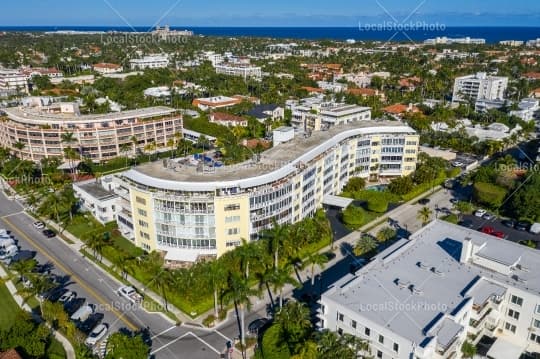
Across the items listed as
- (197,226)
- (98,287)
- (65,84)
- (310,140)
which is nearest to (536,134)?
(310,140)

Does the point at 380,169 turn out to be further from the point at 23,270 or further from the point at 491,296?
the point at 23,270

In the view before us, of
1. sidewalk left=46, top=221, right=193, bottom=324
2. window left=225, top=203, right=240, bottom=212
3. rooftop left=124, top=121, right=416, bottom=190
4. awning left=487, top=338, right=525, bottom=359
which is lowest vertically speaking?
sidewalk left=46, top=221, right=193, bottom=324

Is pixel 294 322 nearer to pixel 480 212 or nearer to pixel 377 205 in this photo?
pixel 377 205

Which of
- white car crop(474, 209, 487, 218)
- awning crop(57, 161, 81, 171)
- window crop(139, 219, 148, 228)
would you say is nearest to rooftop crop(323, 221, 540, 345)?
white car crop(474, 209, 487, 218)

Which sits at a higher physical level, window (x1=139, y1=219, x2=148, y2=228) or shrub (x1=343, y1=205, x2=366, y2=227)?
window (x1=139, y1=219, x2=148, y2=228)

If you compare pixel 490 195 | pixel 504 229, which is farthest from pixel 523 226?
pixel 490 195

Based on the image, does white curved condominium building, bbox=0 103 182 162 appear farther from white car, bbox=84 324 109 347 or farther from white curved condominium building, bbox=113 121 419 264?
white car, bbox=84 324 109 347
